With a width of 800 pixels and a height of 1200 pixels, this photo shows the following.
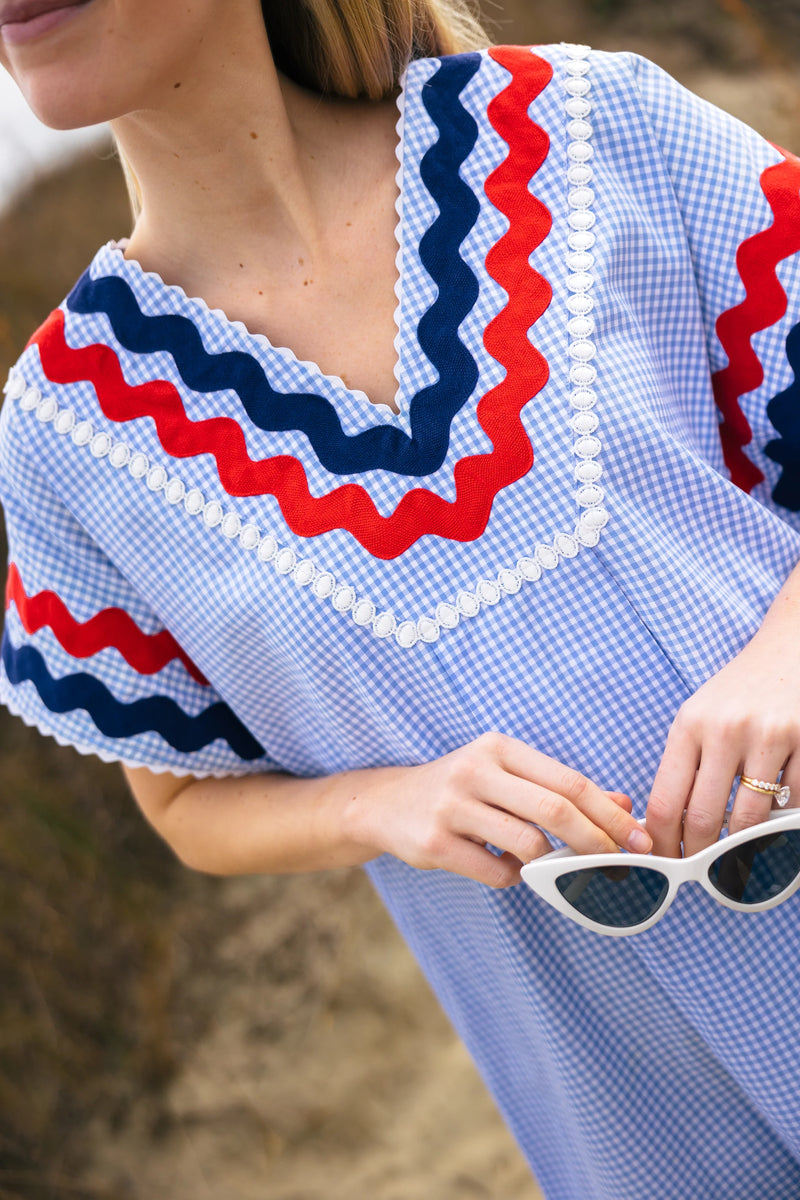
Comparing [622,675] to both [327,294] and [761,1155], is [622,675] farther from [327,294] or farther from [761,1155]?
[761,1155]

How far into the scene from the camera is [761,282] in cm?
107

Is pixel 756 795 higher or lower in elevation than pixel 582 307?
lower

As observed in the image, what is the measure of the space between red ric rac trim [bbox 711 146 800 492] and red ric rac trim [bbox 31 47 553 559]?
0.62 ft

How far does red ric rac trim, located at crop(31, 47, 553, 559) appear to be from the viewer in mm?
1022

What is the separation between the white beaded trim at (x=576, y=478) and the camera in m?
1.01

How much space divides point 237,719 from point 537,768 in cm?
43

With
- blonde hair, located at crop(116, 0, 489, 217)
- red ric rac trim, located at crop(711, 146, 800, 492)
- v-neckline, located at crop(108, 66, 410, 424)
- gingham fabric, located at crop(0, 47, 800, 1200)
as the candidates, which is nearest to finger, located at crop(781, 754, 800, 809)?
gingham fabric, located at crop(0, 47, 800, 1200)

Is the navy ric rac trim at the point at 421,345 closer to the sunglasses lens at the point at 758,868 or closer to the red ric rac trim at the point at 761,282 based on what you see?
the red ric rac trim at the point at 761,282

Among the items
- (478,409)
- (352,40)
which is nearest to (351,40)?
(352,40)

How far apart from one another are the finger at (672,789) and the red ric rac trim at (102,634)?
20.8 inches

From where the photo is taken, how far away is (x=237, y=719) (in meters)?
1.27

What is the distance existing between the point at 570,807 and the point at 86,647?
54cm

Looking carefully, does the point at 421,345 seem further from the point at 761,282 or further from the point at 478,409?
the point at 761,282

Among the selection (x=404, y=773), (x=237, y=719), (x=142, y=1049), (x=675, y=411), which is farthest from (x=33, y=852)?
(x=675, y=411)
